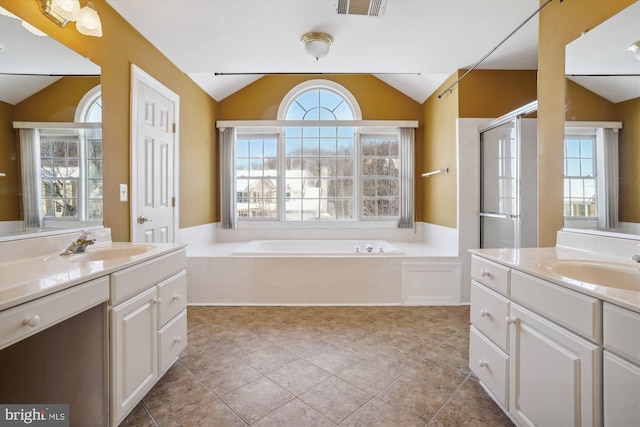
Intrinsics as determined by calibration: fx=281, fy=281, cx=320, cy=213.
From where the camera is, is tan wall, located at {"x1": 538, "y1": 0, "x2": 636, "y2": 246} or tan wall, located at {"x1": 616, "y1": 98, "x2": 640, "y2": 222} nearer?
tan wall, located at {"x1": 616, "y1": 98, "x2": 640, "y2": 222}

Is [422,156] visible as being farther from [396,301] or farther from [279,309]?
[279,309]

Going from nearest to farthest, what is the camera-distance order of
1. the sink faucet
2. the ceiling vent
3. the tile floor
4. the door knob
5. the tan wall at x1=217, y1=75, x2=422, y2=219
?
the tile floor, the sink faucet, the ceiling vent, the door knob, the tan wall at x1=217, y1=75, x2=422, y2=219

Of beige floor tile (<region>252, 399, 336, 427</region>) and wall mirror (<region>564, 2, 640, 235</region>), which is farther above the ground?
wall mirror (<region>564, 2, 640, 235</region>)

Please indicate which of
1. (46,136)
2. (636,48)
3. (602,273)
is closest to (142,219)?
(46,136)

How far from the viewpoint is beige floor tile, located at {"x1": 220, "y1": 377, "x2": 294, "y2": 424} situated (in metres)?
1.41

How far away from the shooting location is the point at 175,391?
1569mm

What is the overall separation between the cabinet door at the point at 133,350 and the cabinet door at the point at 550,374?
171 cm

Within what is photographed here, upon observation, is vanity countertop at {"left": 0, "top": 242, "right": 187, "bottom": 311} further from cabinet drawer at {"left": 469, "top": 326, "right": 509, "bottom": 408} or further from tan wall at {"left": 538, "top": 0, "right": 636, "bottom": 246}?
tan wall at {"left": 538, "top": 0, "right": 636, "bottom": 246}

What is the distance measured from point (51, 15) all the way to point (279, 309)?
8.46ft

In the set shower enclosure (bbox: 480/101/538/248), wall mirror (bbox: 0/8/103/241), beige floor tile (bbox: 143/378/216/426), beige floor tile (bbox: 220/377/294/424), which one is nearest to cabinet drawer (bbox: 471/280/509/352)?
beige floor tile (bbox: 220/377/294/424)

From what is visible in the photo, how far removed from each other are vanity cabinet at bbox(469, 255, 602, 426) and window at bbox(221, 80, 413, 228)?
8.43 feet

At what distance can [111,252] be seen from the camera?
163cm

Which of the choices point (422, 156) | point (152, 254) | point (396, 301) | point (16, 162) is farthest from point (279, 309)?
point (422, 156)

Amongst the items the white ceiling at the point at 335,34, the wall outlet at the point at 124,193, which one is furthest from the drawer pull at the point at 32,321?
the white ceiling at the point at 335,34
